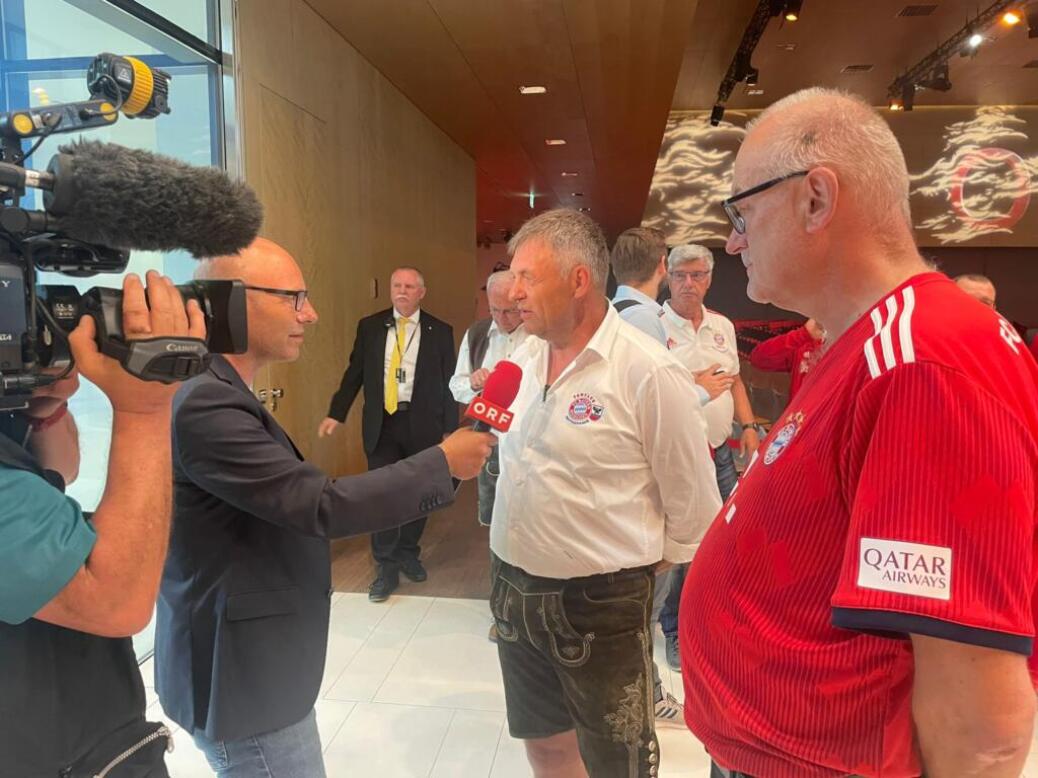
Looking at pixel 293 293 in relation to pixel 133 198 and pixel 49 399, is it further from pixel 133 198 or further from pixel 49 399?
pixel 133 198

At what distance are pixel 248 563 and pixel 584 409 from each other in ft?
2.56

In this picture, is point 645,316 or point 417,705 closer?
point 645,316

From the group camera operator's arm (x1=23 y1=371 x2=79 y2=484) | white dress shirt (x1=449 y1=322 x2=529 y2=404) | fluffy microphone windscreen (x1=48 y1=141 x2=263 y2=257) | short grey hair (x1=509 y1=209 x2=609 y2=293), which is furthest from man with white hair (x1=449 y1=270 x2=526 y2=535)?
fluffy microphone windscreen (x1=48 y1=141 x2=263 y2=257)

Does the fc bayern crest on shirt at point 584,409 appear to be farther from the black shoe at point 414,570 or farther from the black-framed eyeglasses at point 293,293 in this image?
the black shoe at point 414,570

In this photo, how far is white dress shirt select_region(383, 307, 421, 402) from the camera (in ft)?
14.0

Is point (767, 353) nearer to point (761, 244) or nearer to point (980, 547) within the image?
point (761, 244)

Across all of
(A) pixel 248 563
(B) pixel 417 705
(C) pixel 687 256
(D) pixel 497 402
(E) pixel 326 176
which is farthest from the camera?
(E) pixel 326 176

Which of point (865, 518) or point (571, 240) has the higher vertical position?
point (571, 240)

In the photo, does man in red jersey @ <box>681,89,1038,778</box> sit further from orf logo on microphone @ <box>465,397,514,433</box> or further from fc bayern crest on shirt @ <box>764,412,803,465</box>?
orf logo on microphone @ <box>465,397,514,433</box>

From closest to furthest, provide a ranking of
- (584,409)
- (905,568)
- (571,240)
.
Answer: (905,568) < (584,409) < (571,240)

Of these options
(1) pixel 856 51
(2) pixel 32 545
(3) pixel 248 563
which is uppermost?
(1) pixel 856 51

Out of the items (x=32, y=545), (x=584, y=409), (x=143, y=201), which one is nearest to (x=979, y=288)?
(x=584, y=409)

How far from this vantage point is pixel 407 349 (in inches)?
170

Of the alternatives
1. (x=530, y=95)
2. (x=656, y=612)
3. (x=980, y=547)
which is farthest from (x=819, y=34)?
(x=980, y=547)
